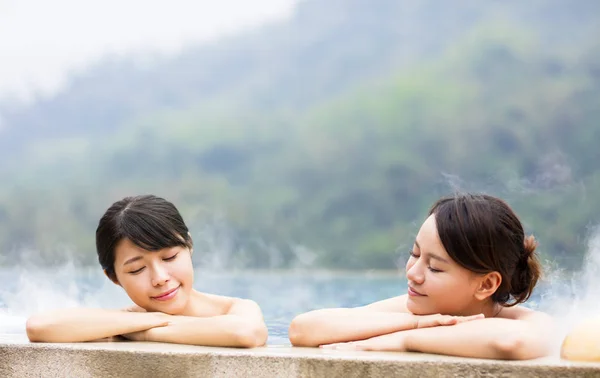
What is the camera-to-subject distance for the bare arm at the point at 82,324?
2.80m

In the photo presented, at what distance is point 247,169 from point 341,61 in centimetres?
412

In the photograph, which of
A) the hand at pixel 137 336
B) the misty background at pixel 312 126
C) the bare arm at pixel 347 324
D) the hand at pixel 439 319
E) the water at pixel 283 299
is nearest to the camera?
the hand at pixel 439 319

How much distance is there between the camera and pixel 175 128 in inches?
974

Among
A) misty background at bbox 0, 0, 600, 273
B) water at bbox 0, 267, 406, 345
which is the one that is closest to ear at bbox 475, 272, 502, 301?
water at bbox 0, 267, 406, 345

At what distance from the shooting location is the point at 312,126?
80.1ft

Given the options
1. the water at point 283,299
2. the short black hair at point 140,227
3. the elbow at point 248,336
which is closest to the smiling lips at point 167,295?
the short black hair at point 140,227

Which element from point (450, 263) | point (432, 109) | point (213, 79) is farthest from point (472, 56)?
point (450, 263)

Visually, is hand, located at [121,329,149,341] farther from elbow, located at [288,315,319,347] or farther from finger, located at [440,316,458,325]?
finger, located at [440,316,458,325]

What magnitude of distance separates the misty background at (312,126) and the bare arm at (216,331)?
16512 millimetres

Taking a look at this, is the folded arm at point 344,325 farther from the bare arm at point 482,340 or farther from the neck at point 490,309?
the neck at point 490,309

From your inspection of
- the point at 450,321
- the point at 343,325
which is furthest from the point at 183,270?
the point at 450,321

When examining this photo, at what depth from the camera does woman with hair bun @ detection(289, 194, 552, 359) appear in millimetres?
2672

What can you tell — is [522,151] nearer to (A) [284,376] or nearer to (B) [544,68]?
(B) [544,68]

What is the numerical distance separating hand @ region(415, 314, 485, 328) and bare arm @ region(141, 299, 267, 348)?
51 cm
